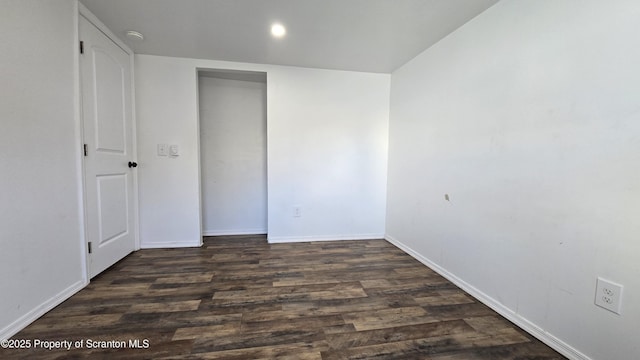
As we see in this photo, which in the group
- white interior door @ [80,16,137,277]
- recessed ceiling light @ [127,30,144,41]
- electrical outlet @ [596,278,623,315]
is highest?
recessed ceiling light @ [127,30,144,41]

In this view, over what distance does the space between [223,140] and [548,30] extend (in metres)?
3.27

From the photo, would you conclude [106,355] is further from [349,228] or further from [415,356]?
[349,228]

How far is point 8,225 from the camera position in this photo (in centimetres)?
131

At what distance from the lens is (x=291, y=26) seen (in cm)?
203

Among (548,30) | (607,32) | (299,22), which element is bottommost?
(607,32)

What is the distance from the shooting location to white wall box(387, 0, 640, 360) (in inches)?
42.7

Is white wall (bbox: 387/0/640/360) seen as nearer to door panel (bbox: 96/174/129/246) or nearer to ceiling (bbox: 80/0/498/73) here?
ceiling (bbox: 80/0/498/73)

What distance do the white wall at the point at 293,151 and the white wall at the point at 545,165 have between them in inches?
38.7

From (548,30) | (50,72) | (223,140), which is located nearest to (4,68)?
→ (50,72)

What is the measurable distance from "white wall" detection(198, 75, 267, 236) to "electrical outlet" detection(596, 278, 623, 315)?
3.16 meters

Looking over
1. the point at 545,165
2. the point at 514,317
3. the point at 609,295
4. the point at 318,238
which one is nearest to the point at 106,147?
the point at 318,238

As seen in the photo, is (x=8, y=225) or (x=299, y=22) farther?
(x=299, y=22)

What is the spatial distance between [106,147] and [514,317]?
3.40 metres

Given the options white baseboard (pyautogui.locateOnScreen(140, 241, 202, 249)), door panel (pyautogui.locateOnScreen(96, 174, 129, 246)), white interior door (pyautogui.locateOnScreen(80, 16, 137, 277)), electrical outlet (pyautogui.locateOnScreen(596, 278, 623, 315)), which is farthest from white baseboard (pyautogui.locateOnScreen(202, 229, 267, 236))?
electrical outlet (pyautogui.locateOnScreen(596, 278, 623, 315))
